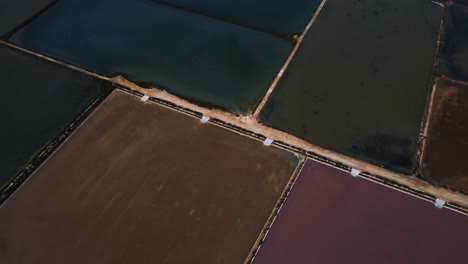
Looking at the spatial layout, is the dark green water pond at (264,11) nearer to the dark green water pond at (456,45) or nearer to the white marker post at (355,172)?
the dark green water pond at (456,45)

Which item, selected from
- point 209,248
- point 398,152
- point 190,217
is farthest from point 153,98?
point 398,152

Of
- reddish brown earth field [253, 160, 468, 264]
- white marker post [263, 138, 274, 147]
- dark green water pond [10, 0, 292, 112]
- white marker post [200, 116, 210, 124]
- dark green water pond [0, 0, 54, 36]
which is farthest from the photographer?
dark green water pond [0, 0, 54, 36]

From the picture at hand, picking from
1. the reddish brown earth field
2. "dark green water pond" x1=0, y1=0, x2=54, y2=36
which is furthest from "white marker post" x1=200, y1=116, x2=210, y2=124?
"dark green water pond" x1=0, y1=0, x2=54, y2=36

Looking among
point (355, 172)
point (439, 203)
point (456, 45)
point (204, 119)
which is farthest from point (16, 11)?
point (456, 45)

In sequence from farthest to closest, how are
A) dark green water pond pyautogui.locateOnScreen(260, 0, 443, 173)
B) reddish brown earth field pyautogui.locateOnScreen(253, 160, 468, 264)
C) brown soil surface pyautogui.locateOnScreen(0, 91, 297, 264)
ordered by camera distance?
dark green water pond pyautogui.locateOnScreen(260, 0, 443, 173), brown soil surface pyautogui.locateOnScreen(0, 91, 297, 264), reddish brown earth field pyautogui.locateOnScreen(253, 160, 468, 264)

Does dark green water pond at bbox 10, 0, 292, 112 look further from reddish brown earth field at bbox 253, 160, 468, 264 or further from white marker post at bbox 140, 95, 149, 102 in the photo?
reddish brown earth field at bbox 253, 160, 468, 264

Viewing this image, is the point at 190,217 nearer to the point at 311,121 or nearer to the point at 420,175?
the point at 311,121
